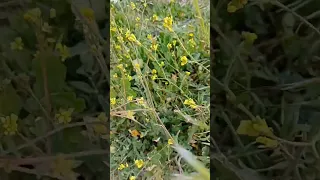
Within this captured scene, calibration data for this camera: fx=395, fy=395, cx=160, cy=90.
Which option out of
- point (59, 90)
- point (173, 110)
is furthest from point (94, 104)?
point (173, 110)

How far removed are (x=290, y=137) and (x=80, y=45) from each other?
476mm

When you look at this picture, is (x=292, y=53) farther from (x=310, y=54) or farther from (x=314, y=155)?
(x=314, y=155)

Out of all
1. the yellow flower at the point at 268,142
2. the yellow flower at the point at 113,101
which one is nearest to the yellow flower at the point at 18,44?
the yellow flower at the point at 113,101

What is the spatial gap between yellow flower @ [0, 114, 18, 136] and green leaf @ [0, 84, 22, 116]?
0.03ft

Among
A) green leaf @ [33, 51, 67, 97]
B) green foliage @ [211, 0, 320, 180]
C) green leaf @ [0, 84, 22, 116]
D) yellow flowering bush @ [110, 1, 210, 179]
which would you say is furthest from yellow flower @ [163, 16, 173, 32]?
green leaf @ [0, 84, 22, 116]

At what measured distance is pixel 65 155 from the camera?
841mm

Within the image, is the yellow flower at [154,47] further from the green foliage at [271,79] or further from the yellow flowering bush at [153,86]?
the green foliage at [271,79]

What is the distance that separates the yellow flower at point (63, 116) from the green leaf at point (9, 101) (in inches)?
3.4

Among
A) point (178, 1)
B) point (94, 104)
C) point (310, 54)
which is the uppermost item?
point (178, 1)

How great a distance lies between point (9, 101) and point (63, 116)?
4.6 inches

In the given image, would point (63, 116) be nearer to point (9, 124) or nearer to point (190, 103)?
point (9, 124)

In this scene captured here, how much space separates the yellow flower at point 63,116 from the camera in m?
0.84

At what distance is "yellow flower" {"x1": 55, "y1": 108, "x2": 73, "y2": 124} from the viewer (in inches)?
33.0

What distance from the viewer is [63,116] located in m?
0.84
